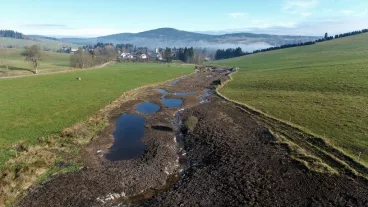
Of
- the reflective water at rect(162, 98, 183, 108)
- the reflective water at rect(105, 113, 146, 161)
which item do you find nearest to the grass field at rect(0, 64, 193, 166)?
the reflective water at rect(105, 113, 146, 161)

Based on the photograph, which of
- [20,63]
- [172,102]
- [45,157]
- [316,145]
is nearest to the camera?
[45,157]

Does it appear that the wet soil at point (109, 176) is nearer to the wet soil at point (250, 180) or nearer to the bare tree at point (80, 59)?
the wet soil at point (250, 180)

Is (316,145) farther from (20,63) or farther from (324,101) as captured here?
(20,63)

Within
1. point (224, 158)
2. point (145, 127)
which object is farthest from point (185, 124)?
point (224, 158)

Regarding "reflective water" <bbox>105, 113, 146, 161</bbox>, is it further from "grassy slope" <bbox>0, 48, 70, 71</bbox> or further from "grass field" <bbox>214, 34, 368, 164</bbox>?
"grassy slope" <bbox>0, 48, 70, 71</bbox>

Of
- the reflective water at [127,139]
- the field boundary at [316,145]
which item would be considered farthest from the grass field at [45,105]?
the field boundary at [316,145]

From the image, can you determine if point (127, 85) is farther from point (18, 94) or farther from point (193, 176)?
point (193, 176)

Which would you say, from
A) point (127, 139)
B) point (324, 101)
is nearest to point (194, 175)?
point (127, 139)
